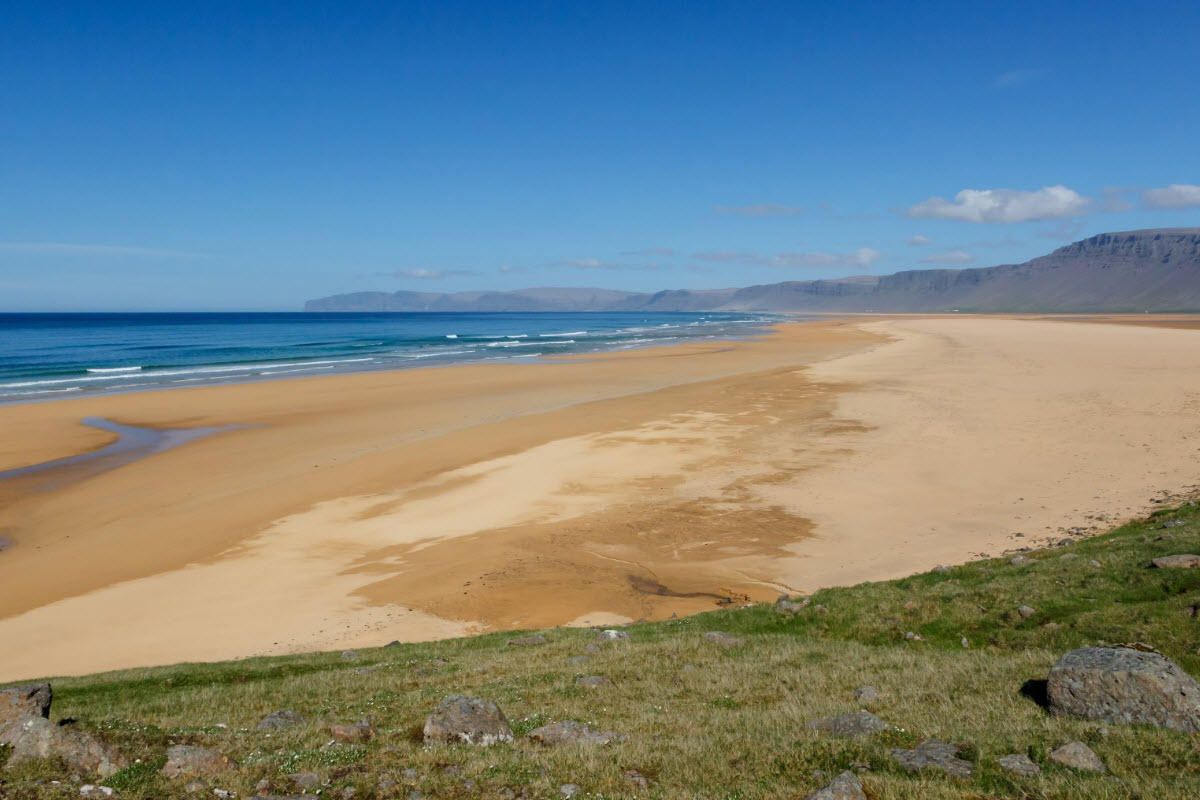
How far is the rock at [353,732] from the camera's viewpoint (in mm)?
8297

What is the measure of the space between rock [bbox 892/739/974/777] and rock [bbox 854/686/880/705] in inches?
63.4

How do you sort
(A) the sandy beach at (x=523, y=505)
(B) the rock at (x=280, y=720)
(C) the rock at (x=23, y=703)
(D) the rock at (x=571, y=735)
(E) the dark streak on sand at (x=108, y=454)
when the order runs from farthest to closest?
(E) the dark streak on sand at (x=108, y=454), (A) the sandy beach at (x=523, y=505), (B) the rock at (x=280, y=720), (D) the rock at (x=571, y=735), (C) the rock at (x=23, y=703)

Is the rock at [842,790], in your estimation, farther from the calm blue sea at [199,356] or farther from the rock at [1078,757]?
the calm blue sea at [199,356]

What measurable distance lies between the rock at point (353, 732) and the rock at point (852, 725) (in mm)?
5046

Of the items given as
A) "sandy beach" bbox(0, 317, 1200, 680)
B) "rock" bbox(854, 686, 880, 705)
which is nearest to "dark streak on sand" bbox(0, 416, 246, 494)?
"sandy beach" bbox(0, 317, 1200, 680)

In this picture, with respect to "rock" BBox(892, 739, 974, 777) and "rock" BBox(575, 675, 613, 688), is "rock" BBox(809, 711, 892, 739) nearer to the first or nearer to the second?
"rock" BBox(892, 739, 974, 777)

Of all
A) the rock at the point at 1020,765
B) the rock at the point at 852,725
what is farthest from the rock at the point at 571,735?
the rock at the point at 1020,765

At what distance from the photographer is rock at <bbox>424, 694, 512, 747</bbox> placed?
8.02m

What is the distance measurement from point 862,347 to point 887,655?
247 ft

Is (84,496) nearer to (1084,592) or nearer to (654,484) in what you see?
(654,484)

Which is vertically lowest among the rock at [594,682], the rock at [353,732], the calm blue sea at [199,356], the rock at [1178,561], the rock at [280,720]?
the rock at [594,682]

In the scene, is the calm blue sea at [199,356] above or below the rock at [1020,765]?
above

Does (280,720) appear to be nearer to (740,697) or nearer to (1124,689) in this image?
(740,697)

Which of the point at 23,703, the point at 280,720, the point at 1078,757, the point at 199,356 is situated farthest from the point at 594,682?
the point at 199,356
